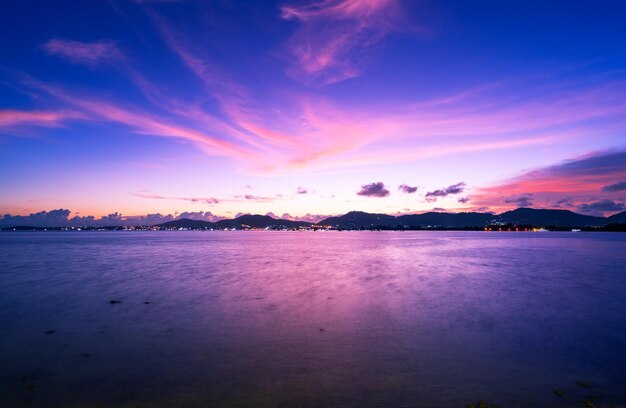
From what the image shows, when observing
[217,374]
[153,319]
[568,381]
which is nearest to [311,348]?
[217,374]

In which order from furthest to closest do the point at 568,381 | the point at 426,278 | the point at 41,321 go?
the point at 426,278 < the point at 41,321 < the point at 568,381

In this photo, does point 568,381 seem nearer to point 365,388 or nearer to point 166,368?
point 365,388

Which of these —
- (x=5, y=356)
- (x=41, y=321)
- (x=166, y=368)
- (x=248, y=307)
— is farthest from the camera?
(x=248, y=307)

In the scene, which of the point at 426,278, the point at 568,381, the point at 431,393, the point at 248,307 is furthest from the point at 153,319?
the point at 426,278

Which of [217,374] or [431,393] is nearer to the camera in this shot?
[431,393]

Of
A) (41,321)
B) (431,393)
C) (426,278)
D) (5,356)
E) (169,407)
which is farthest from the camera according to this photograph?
(426,278)

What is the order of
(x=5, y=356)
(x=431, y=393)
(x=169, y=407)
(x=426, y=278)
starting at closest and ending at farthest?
(x=169, y=407), (x=431, y=393), (x=5, y=356), (x=426, y=278)

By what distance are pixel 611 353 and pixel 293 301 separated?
51.2 ft

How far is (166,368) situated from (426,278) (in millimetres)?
27224

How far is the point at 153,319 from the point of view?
18.0 meters

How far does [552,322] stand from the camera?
17766mm

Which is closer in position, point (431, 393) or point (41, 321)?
point (431, 393)

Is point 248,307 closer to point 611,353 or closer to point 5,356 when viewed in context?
point 5,356

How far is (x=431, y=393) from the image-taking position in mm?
9555
